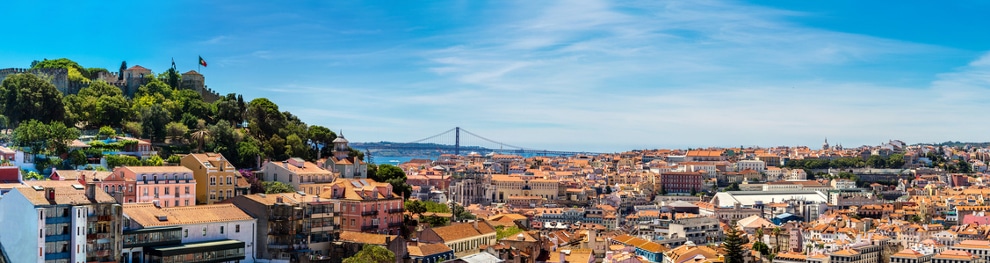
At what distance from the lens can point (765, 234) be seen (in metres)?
64.4

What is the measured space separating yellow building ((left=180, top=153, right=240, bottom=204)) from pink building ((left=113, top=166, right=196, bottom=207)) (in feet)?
1.64

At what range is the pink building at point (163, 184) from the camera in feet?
103

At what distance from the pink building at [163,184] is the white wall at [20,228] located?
5.81m

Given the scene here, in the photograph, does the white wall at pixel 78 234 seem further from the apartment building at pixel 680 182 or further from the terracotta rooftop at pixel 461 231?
the apartment building at pixel 680 182

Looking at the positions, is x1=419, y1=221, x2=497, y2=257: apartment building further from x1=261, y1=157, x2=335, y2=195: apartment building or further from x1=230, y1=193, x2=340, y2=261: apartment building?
x1=261, y1=157, x2=335, y2=195: apartment building

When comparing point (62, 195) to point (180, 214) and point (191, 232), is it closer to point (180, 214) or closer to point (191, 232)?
point (180, 214)

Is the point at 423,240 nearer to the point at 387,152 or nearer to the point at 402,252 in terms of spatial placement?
the point at 402,252

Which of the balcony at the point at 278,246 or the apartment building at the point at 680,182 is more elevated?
the balcony at the point at 278,246

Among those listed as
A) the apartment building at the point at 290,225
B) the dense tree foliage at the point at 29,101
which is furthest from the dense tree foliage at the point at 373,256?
the dense tree foliage at the point at 29,101

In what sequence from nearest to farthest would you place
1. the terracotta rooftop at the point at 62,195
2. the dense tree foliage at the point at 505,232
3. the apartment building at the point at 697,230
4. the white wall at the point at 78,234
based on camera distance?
the terracotta rooftop at the point at 62,195 < the white wall at the point at 78,234 < the dense tree foliage at the point at 505,232 < the apartment building at the point at 697,230

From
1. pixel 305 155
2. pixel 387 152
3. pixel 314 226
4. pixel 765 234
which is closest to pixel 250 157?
pixel 305 155

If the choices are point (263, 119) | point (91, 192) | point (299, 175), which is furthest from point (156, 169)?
point (263, 119)

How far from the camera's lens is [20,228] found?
81.7 feet

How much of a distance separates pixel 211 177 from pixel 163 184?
2186 mm
